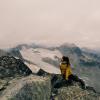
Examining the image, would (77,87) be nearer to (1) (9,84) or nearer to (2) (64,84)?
(2) (64,84)

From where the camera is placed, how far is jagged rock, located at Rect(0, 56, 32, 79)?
4008 inches

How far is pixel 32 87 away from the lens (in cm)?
8894

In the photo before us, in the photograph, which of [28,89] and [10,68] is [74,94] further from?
[10,68]

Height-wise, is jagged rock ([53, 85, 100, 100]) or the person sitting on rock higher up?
the person sitting on rock

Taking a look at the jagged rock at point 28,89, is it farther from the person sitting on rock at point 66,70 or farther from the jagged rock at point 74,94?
the person sitting on rock at point 66,70

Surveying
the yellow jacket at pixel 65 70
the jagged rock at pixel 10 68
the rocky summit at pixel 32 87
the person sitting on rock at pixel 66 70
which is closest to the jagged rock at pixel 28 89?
the rocky summit at pixel 32 87

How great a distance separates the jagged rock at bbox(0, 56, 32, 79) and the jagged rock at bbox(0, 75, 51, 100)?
9194 millimetres

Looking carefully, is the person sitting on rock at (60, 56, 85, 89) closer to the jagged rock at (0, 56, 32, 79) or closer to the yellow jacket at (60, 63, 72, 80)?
the yellow jacket at (60, 63, 72, 80)

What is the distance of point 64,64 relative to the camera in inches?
3733

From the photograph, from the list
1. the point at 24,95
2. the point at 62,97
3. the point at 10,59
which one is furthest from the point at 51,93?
the point at 10,59

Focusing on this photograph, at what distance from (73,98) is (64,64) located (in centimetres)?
782

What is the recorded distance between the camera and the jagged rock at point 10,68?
334 feet

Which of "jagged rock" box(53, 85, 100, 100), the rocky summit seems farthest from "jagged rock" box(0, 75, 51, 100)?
"jagged rock" box(53, 85, 100, 100)

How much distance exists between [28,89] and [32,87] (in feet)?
4.46
